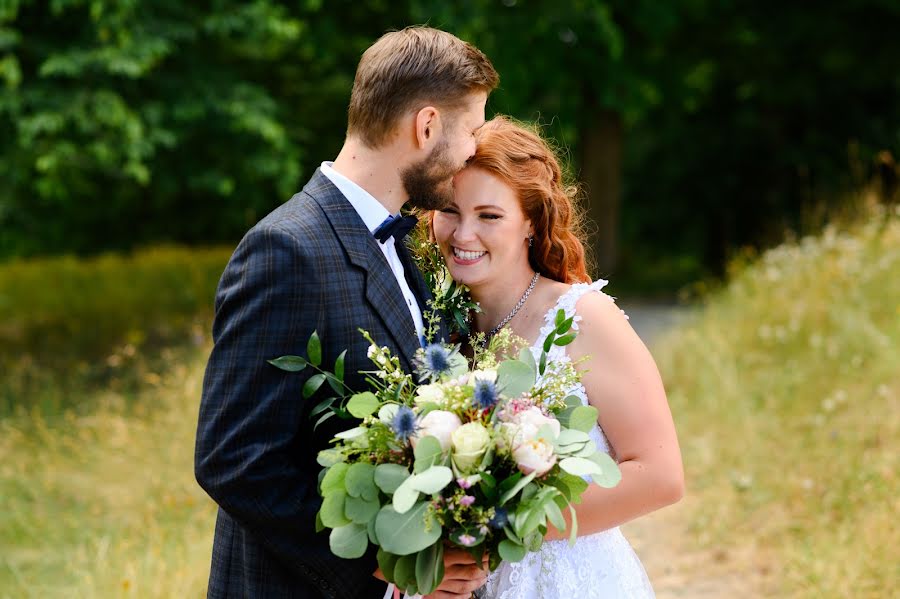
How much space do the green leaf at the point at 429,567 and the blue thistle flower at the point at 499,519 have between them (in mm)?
133

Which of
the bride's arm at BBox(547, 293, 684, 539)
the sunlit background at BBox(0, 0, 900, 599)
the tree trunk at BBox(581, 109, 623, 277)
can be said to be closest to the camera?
the bride's arm at BBox(547, 293, 684, 539)

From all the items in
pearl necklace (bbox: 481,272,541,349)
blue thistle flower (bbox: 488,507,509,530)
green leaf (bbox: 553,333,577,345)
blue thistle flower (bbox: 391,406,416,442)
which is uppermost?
pearl necklace (bbox: 481,272,541,349)

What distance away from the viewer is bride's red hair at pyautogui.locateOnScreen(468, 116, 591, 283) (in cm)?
278

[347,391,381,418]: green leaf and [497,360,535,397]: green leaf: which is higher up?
[497,360,535,397]: green leaf

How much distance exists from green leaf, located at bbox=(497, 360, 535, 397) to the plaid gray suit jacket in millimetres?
314

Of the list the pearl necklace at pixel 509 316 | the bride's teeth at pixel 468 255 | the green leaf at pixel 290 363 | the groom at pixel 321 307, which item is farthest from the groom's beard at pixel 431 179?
the green leaf at pixel 290 363

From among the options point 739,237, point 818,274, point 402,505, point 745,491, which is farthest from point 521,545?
point 739,237

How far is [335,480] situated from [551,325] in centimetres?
99

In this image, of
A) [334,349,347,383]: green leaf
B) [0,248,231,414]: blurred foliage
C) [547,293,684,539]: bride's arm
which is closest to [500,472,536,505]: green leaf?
[334,349,347,383]: green leaf

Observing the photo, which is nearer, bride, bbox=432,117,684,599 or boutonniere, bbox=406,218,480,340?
bride, bbox=432,117,684,599

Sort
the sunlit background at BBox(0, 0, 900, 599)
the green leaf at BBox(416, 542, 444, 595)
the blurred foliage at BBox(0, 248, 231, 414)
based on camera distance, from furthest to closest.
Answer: the blurred foliage at BBox(0, 248, 231, 414) → the sunlit background at BBox(0, 0, 900, 599) → the green leaf at BBox(416, 542, 444, 595)

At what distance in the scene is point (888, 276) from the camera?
24.1ft

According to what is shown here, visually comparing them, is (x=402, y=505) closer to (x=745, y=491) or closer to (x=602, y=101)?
(x=745, y=491)

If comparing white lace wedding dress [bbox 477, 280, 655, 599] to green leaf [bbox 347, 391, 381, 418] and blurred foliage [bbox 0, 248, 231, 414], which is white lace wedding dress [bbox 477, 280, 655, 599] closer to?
green leaf [bbox 347, 391, 381, 418]
